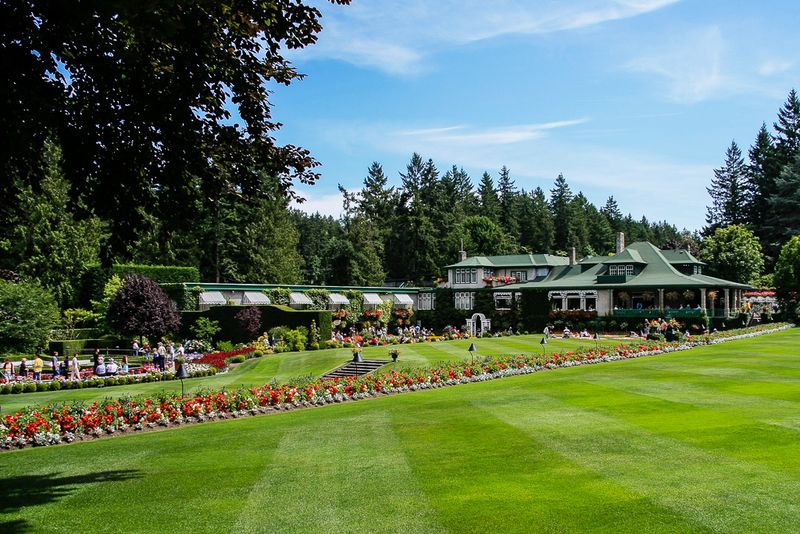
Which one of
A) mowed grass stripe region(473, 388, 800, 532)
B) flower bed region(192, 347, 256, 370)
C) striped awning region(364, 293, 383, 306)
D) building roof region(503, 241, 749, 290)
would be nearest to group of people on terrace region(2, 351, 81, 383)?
flower bed region(192, 347, 256, 370)

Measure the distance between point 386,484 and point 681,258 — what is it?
57.5 meters

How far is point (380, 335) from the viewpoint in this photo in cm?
5231

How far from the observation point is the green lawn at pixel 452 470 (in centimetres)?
877

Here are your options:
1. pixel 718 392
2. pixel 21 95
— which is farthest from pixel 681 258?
pixel 21 95

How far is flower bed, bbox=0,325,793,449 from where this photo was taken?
51.5ft

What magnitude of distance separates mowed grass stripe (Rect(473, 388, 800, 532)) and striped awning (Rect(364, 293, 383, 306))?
4854 cm

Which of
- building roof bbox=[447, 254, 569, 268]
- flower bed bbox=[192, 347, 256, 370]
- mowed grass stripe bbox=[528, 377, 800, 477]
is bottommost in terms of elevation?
flower bed bbox=[192, 347, 256, 370]

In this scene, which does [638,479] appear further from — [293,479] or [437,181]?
[437,181]

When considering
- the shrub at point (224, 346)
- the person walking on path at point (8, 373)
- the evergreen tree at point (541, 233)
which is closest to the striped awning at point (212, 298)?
the shrub at point (224, 346)

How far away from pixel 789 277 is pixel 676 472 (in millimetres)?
56955

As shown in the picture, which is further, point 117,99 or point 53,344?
point 53,344

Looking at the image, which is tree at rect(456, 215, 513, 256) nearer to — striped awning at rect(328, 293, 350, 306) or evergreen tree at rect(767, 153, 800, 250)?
evergreen tree at rect(767, 153, 800, 250)

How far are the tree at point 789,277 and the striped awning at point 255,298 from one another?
45.8 m

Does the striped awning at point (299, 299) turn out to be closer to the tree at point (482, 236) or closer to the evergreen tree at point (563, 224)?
the tree at point (482, 236)
